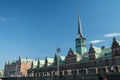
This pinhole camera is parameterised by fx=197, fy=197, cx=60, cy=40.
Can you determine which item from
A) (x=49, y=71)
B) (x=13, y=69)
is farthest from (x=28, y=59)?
(x=49, y=71)

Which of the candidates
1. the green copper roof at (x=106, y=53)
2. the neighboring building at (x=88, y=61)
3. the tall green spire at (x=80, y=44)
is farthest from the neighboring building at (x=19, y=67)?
the green copper roof at (x=106, y=53)

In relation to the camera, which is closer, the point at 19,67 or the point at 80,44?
the point at 80,44

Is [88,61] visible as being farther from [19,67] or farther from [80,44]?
[19,67]

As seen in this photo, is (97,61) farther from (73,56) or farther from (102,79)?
(102,79)

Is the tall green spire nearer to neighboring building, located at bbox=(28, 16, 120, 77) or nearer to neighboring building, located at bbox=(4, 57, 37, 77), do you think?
neighboring building, located at bbox=(28, 16, 120, 77)

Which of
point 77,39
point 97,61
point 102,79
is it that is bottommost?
point 102,79

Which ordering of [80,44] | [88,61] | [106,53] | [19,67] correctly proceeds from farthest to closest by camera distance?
[19,67] → [80,44] → [88,61] → [106,53]

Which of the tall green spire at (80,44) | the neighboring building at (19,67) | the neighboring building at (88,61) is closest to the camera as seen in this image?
the neighboring building at (88,61)

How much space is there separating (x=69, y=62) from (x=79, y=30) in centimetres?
2261

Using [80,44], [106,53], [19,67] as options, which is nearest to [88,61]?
[106,53]

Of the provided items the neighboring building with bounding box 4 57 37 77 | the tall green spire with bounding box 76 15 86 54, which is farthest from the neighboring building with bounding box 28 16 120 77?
the neighboring building with bounding box 4 57 37 77

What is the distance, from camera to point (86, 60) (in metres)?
75.8

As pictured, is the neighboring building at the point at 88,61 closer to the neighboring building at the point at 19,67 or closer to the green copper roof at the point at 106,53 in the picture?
the green copper roof at the point at 106,53

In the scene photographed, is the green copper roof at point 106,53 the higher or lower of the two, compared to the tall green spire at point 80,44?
lower
